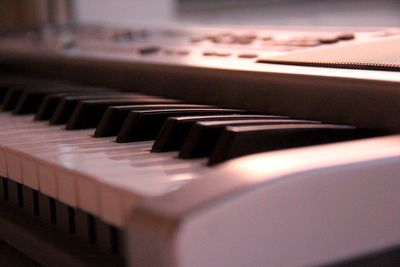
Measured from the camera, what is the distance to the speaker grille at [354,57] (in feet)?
2.61

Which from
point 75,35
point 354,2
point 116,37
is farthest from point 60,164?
point 75,35

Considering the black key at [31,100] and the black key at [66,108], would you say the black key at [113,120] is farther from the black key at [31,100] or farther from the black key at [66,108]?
the black key at [31,100]

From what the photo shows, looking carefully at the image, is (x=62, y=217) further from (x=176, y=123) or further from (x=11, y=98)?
(x=11, y=98)

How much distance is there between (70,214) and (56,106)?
325 millimetres

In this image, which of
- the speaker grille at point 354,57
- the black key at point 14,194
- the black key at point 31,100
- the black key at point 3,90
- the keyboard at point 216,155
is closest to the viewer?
the keyboard at point 216,155

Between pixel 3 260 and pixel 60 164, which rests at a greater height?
pixel 60 164

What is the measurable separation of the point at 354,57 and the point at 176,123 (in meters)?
0.24

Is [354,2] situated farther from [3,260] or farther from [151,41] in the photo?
[3,260]

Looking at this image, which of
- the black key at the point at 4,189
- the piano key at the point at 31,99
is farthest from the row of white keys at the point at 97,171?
the piano key at the point at 31,99

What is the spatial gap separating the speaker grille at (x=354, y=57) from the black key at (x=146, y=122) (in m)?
0.12

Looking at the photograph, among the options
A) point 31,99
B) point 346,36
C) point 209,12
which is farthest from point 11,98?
point 209,12

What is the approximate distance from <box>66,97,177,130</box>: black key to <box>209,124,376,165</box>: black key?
A: 30cm

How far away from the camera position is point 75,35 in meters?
1.78

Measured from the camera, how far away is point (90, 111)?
0.95m
